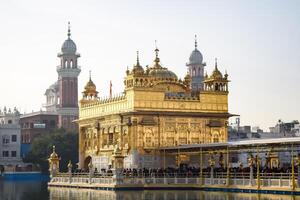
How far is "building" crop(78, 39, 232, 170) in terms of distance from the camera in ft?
171

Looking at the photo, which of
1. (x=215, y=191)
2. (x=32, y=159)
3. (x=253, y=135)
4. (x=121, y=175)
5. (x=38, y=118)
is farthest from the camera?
(x=38, y=118)

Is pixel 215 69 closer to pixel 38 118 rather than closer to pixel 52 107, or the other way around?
pixel 38 118

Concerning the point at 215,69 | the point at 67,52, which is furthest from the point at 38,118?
the point at 215,69

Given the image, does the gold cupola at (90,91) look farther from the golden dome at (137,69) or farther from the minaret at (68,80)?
the minaret at (68,80)

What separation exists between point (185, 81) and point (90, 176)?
1231 centimetres

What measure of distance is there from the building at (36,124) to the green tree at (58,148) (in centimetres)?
1402

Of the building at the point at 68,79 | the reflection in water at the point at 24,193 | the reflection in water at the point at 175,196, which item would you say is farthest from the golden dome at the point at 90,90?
the building at the point at 68,79

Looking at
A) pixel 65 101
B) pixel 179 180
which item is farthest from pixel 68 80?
pixel 179 180

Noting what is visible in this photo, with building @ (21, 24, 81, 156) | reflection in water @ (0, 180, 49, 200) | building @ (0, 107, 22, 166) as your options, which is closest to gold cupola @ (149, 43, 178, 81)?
reflection in water @ (0, 180, 49, 200)

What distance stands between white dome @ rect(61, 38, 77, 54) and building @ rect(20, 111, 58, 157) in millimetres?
9178

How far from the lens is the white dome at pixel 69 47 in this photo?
107812 mm

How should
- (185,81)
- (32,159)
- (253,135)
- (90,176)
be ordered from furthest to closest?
1. (253,135)
2. (32,159)
3. (185,81)
4. (90,176)

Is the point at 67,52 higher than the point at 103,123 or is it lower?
higher

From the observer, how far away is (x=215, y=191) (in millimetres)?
42188
